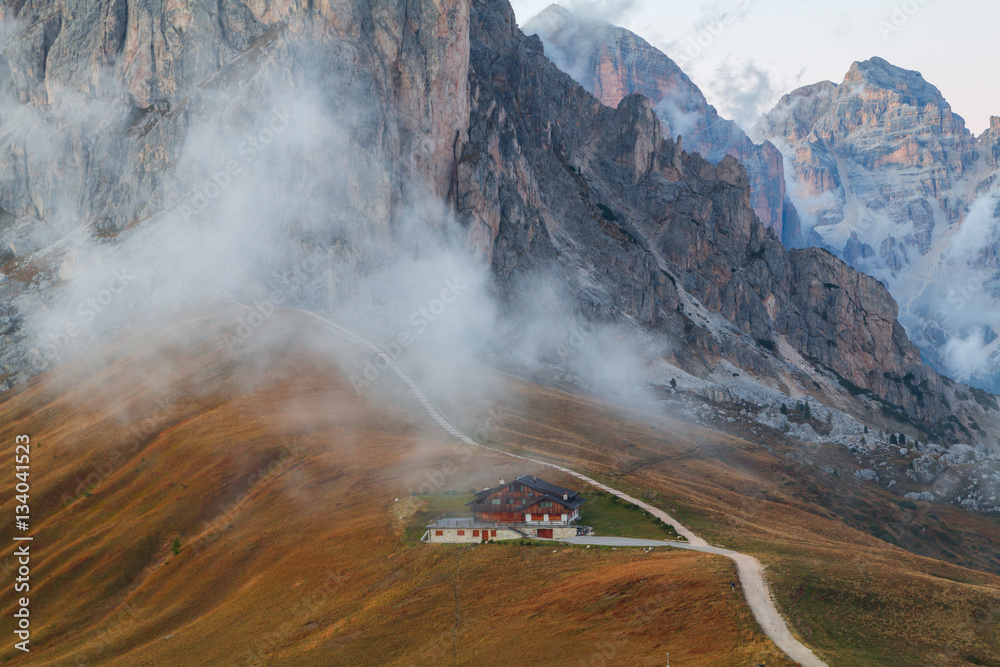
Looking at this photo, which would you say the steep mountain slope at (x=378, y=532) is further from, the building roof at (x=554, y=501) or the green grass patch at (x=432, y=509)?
the building roof at (x=554, y=501)

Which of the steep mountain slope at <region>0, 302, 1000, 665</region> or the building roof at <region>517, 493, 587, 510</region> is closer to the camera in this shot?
the steep mountain slope at <region>0, 302, 1000, 665</region>

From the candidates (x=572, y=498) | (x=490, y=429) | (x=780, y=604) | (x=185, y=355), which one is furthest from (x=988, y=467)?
(x=185, y=355)

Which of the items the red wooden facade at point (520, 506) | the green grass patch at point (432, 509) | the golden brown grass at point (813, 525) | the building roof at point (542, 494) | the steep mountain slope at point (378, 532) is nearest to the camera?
the golden brown grass at point (813, 525)

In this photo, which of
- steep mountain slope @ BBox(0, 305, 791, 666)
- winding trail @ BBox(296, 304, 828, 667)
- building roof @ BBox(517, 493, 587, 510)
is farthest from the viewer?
building roof @ BBox(517, 493, 587, 510)

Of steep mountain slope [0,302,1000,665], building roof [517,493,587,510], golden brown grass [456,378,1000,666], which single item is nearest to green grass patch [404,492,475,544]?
steep mountain slope [0,302,1000,665]

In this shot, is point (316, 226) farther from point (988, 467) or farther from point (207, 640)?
point (988, 467)

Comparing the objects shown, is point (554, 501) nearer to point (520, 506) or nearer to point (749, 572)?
point (520, 506)

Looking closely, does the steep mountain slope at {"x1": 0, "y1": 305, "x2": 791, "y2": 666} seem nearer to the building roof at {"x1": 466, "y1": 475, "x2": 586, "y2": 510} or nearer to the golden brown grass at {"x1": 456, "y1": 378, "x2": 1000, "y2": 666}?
the building roof at {"x1": 466, "y1": 475, "x2": 586, "y2": 510}

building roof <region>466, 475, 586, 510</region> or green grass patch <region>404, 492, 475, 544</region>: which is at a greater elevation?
building roof <region>466, 475, 586, 510</region>

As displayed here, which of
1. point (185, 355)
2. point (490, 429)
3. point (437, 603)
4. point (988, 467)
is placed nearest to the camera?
point (437, 603)

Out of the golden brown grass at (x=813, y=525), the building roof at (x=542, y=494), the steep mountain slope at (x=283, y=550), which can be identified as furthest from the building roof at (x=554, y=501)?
the golden brown grass at (x=813, y=525)

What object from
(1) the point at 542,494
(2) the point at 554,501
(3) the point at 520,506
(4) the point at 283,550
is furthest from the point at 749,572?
(4) the point at 283,550
